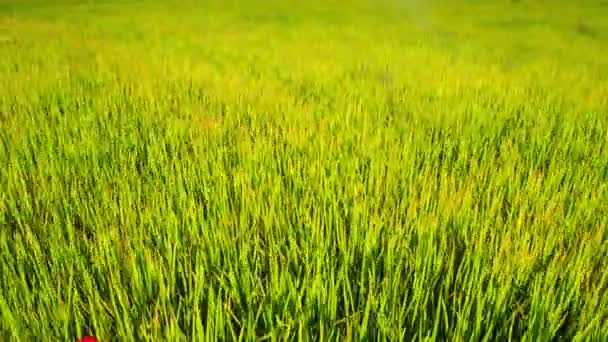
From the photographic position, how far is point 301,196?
4.01 feet

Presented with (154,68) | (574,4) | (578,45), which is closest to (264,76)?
(154,68)

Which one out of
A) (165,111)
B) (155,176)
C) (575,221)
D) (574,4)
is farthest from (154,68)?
(574,4)

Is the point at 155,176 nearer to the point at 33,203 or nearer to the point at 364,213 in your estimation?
the point at 33,203

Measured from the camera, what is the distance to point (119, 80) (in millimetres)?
2836

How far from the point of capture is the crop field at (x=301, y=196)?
742 millimetres

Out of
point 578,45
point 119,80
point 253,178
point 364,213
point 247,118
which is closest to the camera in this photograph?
point 364,213

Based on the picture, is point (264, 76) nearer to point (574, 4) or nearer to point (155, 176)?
point (155, 176)

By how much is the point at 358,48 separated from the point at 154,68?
2202 mm

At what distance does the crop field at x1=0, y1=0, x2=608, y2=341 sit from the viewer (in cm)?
74

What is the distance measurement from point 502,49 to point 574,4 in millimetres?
5905

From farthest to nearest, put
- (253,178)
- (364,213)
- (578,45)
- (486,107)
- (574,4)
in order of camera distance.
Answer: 1. (574,4)
2. (578,45)
3. (486,107)
4. (253,178)
5. (364,213)

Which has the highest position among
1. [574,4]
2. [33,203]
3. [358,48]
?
[574,4]

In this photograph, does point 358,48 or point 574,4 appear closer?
point 358,48

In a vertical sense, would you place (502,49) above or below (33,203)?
above
